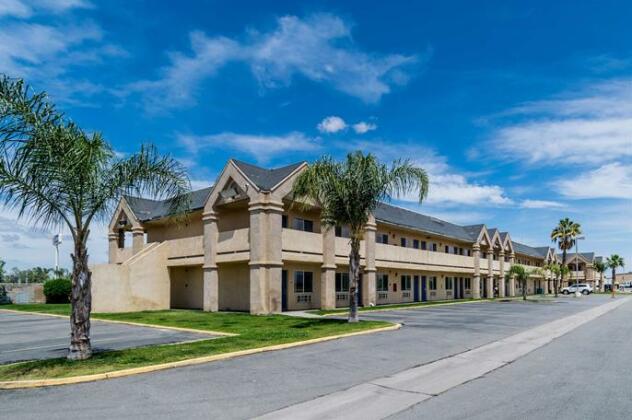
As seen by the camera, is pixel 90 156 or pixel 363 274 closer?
pixel 90 156

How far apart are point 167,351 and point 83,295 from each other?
2640 mm

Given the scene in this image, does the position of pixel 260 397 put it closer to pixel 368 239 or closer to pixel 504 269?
pixel 368 239

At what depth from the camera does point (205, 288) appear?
1139 inches

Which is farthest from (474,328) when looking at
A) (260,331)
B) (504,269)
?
(504,269)

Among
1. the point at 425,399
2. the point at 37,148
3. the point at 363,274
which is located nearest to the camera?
the point at 425,399

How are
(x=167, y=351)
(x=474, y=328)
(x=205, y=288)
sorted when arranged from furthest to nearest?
1. (x=205, y=288)
2. (x=474, y=328)
3. (x=167, y=351)

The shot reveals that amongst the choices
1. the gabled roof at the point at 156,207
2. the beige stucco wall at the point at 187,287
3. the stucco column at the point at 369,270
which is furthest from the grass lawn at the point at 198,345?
the stucco column at the point at 369,270

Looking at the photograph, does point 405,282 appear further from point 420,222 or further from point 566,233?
point 566,233

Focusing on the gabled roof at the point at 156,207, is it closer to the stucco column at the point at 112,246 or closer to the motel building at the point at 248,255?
the motel building at the point at 248,255

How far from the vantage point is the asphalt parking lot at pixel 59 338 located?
13900 mm

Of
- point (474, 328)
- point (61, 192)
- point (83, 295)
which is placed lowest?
point (474, 328)

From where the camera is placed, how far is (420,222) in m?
43.7

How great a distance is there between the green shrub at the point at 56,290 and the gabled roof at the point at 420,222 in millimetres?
27441

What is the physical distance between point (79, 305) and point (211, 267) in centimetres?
1715
